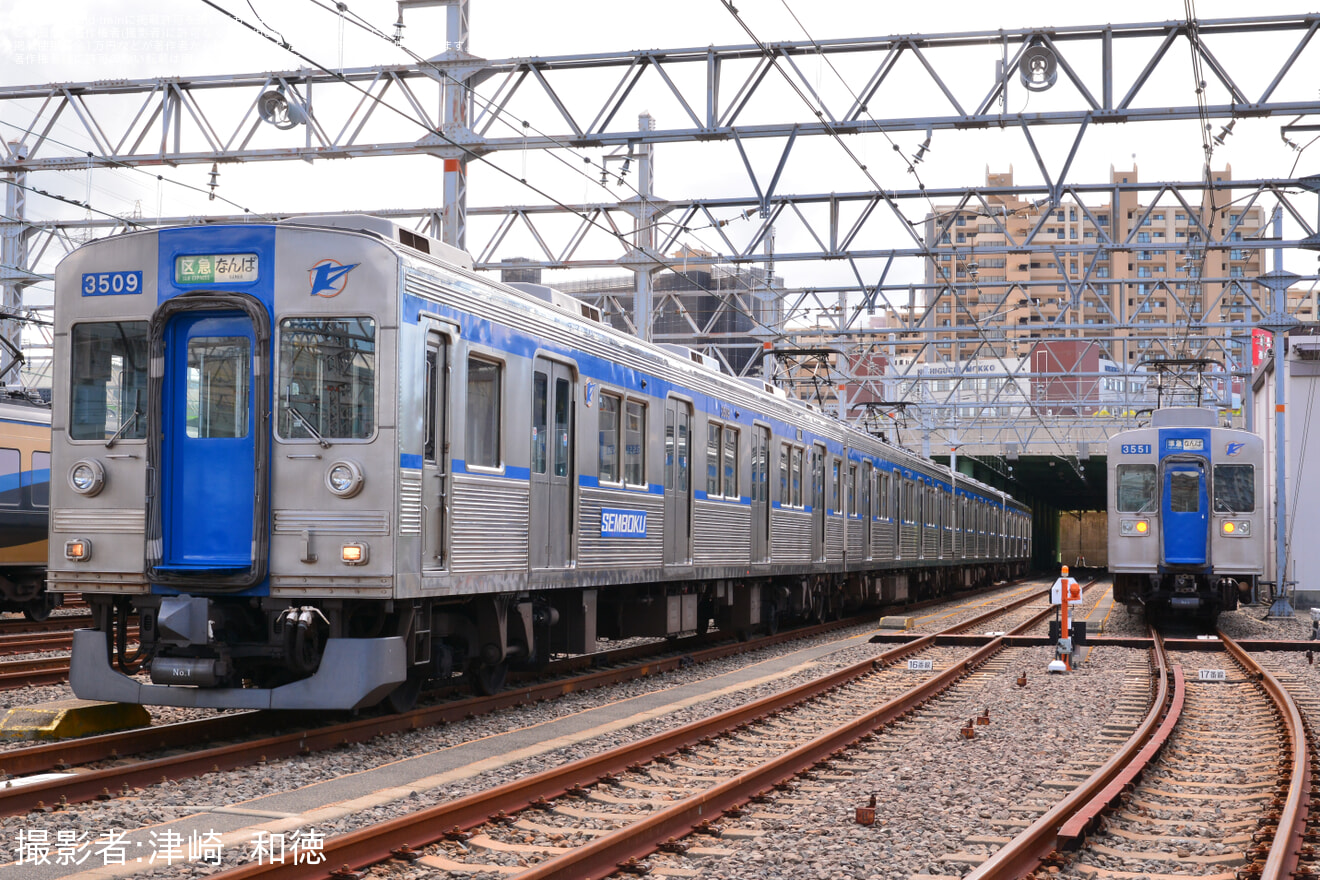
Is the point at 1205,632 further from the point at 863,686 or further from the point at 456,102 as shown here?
the point at 456,102

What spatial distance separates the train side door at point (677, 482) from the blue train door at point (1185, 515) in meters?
9.82

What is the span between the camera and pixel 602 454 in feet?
39.9

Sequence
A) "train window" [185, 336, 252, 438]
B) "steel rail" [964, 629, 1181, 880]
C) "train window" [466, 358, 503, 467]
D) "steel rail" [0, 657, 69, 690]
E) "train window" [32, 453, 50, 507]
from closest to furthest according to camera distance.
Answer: "steel rail" [964, 629, 1181, 880] < "train window" [185, 336, 252, 438] < "train window" [466, 358, 503, 467] < "steel rail" [0, 657, 69, 690] < "train window" [32, 453, 50, 507]

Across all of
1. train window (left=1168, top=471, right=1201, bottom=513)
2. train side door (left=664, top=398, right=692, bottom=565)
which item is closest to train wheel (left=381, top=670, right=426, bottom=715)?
train side door (left=664, top=398, right=692, bottom=565)

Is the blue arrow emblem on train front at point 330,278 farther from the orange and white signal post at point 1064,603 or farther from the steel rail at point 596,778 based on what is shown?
the orange and white signal post at point 1064,603

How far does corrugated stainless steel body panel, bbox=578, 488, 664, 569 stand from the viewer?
11751mm

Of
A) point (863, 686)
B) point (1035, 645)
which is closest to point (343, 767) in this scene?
point (863, 686)

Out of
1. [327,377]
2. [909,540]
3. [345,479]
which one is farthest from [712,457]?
[909,540]

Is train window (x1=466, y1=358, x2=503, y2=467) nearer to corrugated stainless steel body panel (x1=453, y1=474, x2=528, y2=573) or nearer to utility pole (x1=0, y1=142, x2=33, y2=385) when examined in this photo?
corrugated stainless steel body panel (x1=453, y1=474, x2=528, y2=573)

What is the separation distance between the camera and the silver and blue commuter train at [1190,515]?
68.4 feet

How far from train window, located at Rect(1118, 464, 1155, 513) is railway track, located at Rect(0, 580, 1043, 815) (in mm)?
12737

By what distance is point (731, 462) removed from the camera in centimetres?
1602

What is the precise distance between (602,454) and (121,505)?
438 cm

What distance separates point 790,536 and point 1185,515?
6.67 meters
